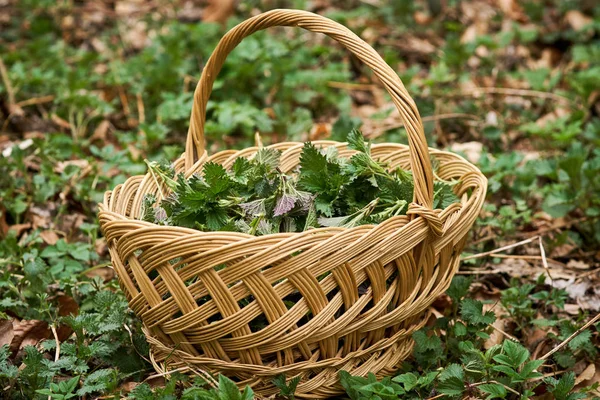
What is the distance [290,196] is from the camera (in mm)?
1460

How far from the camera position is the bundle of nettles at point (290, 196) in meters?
1.44

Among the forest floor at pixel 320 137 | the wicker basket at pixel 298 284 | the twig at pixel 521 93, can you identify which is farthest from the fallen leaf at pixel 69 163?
the twig at pixel 521 93

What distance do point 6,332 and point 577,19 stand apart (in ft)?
10.2

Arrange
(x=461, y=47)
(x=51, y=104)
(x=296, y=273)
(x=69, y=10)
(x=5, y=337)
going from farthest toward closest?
(x=69, y=10)
(x=461, y=47)
(x=51, y=104)
(x=5, y=337)
(x=296, y=273)

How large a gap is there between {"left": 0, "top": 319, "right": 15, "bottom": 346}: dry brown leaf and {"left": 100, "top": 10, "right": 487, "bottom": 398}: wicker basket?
1.15 feet

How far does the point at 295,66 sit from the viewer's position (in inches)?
115

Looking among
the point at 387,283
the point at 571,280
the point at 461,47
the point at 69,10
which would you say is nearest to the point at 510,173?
the point at 571,280

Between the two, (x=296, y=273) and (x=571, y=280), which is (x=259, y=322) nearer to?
(x=296, y=273)

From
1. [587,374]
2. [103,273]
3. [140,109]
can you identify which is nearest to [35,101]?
[140,109]

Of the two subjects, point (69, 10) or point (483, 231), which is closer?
point (483, 231)

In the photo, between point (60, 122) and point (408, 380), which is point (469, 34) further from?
point (408, 380)

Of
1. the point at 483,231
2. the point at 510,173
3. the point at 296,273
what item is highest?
the point at 296,273

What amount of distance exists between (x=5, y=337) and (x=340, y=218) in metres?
0.81

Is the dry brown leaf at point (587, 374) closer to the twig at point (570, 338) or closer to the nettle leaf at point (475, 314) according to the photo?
the twig at point (570, 338)
